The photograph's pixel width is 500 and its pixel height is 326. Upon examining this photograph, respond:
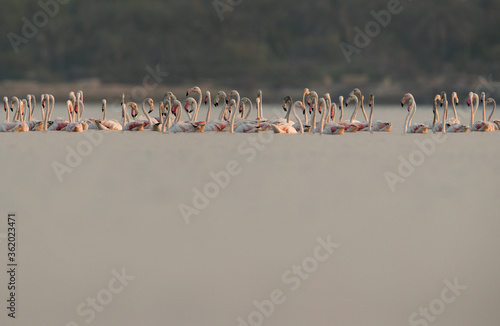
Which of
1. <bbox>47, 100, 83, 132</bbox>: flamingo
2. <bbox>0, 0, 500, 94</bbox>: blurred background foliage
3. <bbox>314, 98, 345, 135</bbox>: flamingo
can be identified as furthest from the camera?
<bbox>0, 0, 500, 94</bbox>: blurred background foliage

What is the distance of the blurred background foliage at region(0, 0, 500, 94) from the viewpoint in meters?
64.7

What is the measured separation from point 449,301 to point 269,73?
55332 mm

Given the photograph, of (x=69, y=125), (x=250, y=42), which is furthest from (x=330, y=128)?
(x=250, y=42)

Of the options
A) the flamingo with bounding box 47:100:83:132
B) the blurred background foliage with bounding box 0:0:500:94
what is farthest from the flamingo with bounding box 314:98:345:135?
the blurred background foliage with bounding box 0:0:500:94

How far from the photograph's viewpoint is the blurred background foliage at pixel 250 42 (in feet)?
212

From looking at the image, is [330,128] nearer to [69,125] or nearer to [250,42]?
[69,125]

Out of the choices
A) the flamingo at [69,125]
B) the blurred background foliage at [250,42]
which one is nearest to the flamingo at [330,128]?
the flamingo at [69,125]

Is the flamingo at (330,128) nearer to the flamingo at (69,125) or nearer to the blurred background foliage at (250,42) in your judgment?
the flamingo at (69,125)

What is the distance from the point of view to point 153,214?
14.2m

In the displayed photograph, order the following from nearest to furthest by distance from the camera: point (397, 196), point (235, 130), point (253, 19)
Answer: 1. point (397, 196)
2. point (235, 130)
3. point (253, 19)

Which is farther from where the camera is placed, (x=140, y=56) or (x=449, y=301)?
(x=140, y=56)

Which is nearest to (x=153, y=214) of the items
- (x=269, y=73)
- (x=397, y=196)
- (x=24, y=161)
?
(x=397, y=196)

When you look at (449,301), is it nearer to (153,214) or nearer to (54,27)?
(153,214)

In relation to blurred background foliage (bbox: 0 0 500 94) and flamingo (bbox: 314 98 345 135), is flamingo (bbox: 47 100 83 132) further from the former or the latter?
blurred background foliage (bbox: 0 0 500 94)
